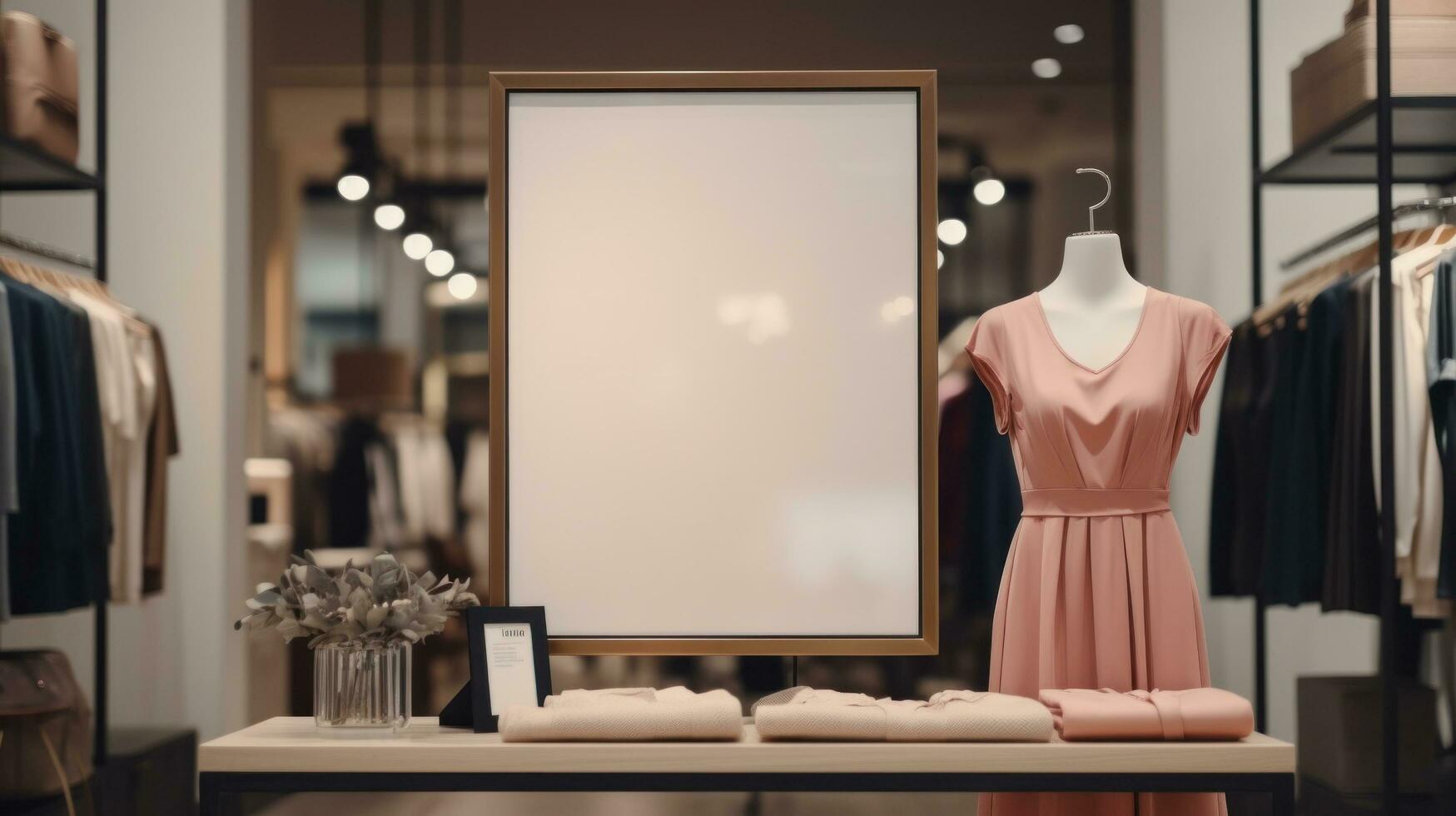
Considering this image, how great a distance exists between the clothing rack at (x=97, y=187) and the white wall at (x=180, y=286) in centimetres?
40

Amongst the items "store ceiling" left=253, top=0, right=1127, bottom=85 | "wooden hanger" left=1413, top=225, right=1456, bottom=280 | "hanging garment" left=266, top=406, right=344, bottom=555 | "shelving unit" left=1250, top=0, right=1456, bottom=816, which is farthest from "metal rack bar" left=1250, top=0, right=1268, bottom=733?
"hanging garment" left=266, top=406, right=344, bottom=555

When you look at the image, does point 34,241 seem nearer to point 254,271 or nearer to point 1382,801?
point 254,271

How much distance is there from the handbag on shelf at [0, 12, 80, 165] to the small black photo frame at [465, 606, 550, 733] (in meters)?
→ 2.03

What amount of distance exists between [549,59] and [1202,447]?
2426mm

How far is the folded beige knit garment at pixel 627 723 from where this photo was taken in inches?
62.1

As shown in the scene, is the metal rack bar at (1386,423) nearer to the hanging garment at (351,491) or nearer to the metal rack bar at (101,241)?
the hanging garment at (351,491)

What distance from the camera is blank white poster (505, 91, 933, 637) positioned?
1.94 m

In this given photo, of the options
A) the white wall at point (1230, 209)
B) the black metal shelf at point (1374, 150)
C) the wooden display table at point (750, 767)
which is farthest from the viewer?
the white wall at point (1230, 209)

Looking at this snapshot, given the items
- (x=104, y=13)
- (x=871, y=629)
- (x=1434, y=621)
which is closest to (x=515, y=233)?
(x=871, y=629)

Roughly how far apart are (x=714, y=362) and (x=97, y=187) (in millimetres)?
2132

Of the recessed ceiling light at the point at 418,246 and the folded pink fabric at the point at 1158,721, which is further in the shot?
Answer: the recessed ceiling light at the point at 418,246

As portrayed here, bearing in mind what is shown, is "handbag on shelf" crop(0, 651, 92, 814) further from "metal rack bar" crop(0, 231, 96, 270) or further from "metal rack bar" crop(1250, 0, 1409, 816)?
"metal rack bar" crop(1250, 0, 1409, 816)

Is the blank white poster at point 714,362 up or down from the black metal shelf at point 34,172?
down

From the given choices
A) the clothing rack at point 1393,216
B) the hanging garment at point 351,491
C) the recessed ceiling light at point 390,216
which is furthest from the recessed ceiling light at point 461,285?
the clothing rack at point 1393,216
